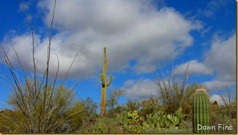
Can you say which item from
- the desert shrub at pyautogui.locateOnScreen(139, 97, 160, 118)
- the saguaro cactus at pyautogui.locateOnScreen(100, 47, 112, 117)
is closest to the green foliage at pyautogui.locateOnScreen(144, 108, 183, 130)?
the desert shrub at pyautogui.locateOnScreen(139, 97, 160, 118)

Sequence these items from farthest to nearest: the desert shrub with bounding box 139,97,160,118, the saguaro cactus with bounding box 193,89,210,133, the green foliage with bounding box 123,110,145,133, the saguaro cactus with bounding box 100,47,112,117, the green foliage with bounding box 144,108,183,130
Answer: the saguaro cactus with bounding box 100,47,112,117
the desert shrub with bounding box 139,97,160,118
the green foliage with bounding box 123,110,145,133
the green foliage with bounding box 144,108,183,130
the saguaro cactus with bounding box 193,89,210,133

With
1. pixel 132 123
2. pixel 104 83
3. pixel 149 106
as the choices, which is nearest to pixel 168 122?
pixel 132 123

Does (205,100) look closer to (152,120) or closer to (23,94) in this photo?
(152,120)

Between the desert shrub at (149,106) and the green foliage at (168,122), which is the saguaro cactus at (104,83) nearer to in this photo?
the desert shrub at (149,106)

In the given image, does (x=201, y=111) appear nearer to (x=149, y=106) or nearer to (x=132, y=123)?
(x=132, y=123)

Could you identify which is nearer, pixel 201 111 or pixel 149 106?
pixel 201 111

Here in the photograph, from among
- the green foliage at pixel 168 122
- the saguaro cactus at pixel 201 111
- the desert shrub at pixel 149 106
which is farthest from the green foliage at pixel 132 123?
the saguaro cactus at pixel 201 111

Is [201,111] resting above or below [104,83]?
below

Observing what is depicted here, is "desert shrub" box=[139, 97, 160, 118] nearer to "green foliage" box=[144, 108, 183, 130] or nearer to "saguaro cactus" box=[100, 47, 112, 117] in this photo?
"saguaro cactus" box=[100, 47, 112, 117]

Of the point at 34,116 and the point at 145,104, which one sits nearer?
the point at 34,116

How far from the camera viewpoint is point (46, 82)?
584 centimetres

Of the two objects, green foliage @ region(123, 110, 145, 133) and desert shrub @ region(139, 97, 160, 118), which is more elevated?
desert shrub @ region(139, 97, 160, 118)

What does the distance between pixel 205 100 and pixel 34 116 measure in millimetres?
3670

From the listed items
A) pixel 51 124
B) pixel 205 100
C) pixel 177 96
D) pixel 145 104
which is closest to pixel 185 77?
pixel 177 96
